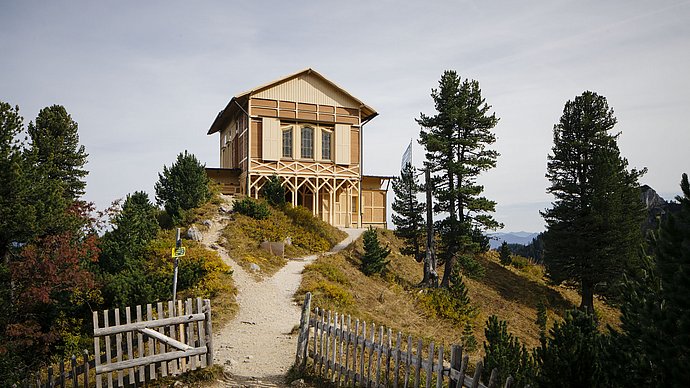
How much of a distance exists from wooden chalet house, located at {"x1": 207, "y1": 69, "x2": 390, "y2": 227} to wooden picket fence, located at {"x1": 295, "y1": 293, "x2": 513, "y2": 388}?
2322 centimetres

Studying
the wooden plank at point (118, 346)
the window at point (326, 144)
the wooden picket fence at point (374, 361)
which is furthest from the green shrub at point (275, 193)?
the wooden plank at point (118, 346)

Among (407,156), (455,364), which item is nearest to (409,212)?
(407,156)

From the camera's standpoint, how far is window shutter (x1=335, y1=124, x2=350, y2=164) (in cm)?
3522

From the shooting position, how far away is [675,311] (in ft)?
15.7

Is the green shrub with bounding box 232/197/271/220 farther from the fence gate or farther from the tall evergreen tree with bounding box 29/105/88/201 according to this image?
the fence gate

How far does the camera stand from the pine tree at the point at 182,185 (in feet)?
93.7

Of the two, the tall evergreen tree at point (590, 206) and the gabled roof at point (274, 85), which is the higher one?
the gabled roof at point (274, 85)

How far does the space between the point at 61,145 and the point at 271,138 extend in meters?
12.7

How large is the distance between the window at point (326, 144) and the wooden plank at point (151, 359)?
2584 centimetres

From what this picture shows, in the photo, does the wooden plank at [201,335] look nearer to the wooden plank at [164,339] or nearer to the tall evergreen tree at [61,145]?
the wooden plank at [164,339]

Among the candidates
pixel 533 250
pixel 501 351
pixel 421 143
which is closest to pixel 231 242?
pixel 421 143

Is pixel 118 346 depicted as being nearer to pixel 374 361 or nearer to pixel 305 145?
pixel 374 361

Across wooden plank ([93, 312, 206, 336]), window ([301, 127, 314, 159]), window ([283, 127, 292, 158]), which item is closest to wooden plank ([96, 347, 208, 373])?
wooden plank ([93, 312, 206, 336])

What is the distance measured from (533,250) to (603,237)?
32.3 meters
